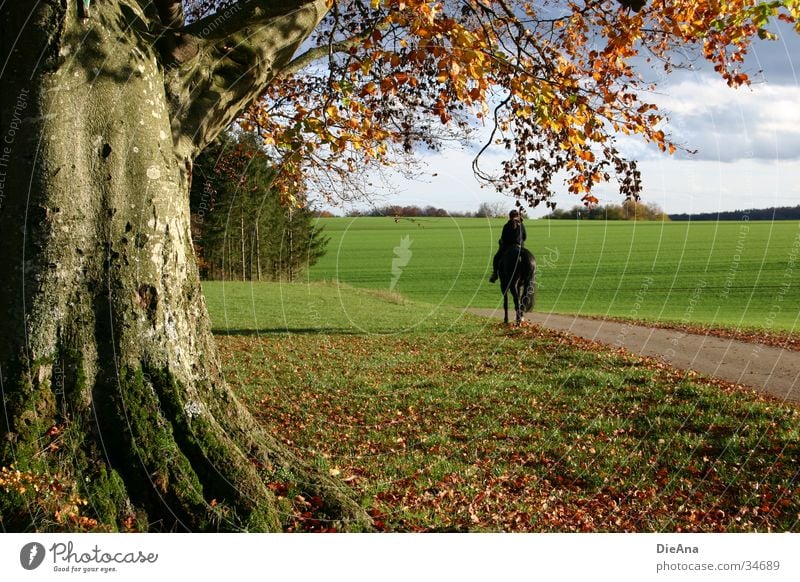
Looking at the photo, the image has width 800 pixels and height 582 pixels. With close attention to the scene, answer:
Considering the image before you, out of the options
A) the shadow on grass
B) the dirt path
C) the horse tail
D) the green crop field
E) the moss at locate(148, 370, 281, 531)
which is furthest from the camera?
the green crop field

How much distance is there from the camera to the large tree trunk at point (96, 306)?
4.87 metres

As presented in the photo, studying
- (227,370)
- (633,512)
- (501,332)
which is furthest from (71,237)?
(501,332)

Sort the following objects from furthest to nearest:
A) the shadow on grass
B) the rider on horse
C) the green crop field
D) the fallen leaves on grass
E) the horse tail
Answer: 1. the green crop field
2. the shadow on grass
3. the horse tail
4. the rider on horse
5. the fallen leaves on grass

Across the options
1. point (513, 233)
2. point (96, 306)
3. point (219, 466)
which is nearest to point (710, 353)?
point (513, 233)

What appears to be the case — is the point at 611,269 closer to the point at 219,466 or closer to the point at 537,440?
the point at 537,440

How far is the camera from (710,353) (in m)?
15.0

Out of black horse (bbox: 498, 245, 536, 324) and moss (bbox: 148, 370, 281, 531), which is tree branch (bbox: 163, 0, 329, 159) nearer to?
moss (bbox: 148, 370, 281, 531)

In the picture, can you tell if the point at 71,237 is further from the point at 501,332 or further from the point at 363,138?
the point at 501,332

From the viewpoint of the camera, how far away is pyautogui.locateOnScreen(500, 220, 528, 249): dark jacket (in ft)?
52.8

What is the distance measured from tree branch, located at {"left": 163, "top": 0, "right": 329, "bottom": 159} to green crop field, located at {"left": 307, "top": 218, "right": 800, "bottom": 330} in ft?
45.5

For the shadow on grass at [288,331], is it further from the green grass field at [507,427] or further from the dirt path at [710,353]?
the dirt path at [710,353]

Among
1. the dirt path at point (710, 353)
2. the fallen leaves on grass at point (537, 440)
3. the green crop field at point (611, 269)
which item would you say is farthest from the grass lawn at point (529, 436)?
the green crop field at point (611, 269)
